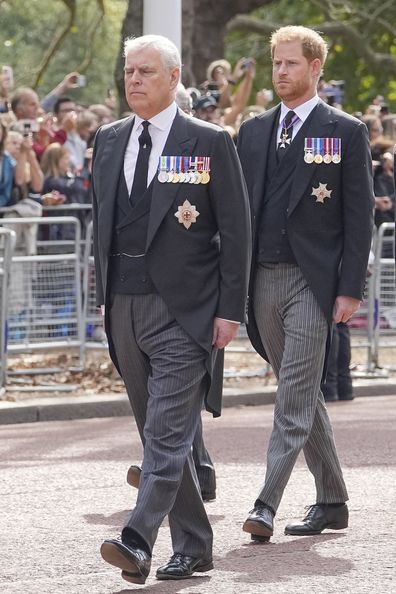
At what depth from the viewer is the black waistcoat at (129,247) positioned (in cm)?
605

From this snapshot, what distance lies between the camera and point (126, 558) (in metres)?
5.77

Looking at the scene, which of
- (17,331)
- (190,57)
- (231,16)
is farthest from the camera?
(231,16)

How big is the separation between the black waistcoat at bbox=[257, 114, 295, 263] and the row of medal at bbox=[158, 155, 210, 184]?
1.10 meters

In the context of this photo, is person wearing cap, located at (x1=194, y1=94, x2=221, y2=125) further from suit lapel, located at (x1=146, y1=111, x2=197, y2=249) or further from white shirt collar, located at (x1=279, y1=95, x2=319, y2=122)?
suit lapel, located at (x1=146, y1=111, x2=197, y2=249)

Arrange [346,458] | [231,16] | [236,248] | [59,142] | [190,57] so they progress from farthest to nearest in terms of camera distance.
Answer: [231,16], [190,57], [59,142], [346,458], [236,248]

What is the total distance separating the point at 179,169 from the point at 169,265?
0.35 m

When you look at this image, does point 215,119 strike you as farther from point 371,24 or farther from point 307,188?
point 371,24

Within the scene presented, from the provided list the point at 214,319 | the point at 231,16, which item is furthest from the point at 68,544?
the point at 231,16

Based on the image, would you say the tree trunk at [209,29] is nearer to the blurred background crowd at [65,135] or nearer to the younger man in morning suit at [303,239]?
the blurred background crowd at [65,135]

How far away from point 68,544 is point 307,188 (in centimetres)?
181

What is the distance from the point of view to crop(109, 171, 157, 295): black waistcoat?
6.05m

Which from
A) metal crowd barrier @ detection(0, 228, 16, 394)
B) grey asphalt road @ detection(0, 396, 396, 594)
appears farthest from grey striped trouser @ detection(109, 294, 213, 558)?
metal crowd barrier @ detection(0, 228, 16, 394)

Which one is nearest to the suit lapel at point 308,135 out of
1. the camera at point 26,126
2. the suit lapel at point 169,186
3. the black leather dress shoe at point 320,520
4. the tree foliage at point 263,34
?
the suit lapel at point 169,186

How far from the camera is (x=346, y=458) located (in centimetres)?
956
